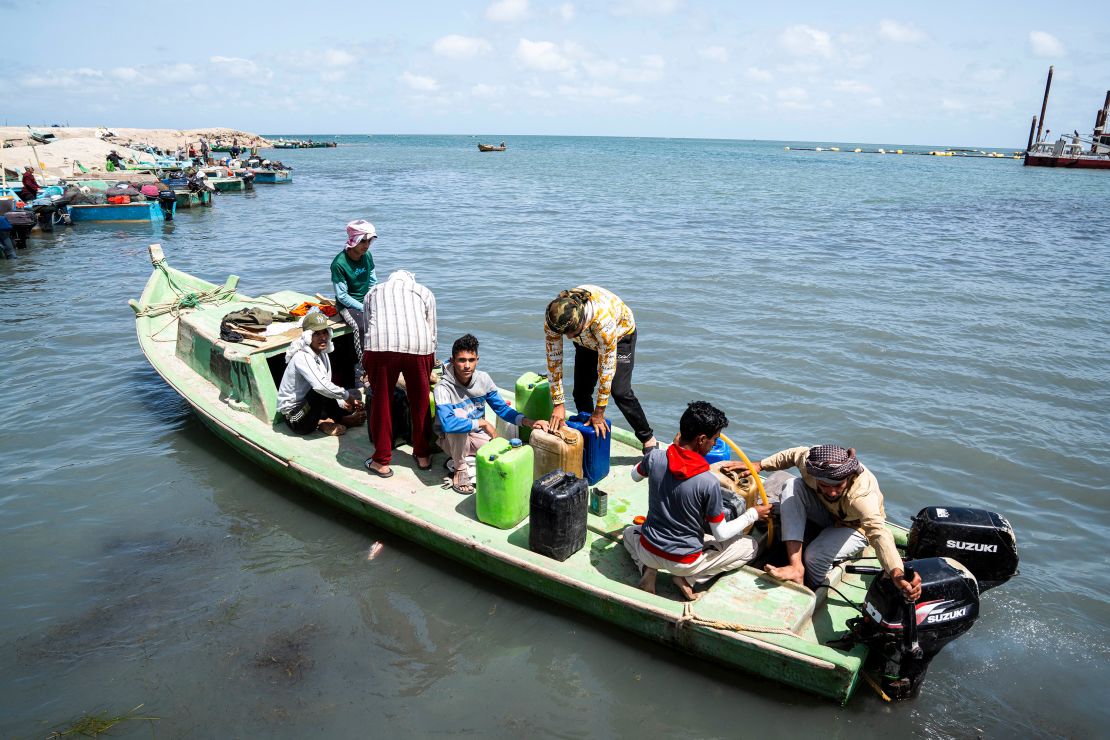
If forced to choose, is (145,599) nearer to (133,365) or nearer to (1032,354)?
(133,365)

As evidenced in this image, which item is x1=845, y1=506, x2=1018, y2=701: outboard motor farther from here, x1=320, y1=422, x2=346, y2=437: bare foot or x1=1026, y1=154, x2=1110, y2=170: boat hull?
x1=1026, y1=154, x2=1110, y2=170: boat hull

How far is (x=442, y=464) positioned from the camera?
6918 mm

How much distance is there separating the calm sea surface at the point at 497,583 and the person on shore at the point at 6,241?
0.60 m

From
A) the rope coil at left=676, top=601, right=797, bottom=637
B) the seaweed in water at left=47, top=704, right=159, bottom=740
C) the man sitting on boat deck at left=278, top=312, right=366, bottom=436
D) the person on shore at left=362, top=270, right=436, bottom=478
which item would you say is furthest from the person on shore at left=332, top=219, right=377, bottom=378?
the rope coil at left=676, top=601, right=797, bottom=637

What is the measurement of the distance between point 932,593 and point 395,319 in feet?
14.7

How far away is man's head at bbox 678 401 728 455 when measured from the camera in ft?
13.9

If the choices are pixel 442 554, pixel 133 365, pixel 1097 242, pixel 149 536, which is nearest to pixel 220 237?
pixel 133 365

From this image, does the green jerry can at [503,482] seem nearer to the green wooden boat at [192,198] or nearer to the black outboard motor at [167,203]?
the black outboard motor at [167,203]

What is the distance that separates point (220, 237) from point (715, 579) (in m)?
27.0

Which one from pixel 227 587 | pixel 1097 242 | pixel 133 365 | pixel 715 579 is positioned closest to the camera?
pixel 715 579

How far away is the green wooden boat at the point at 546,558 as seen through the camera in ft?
15.0

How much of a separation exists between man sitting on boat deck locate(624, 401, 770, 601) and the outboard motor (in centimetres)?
95

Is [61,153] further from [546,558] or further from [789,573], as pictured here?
[789,573]

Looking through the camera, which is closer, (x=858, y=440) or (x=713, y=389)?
(x=858, y=440)
